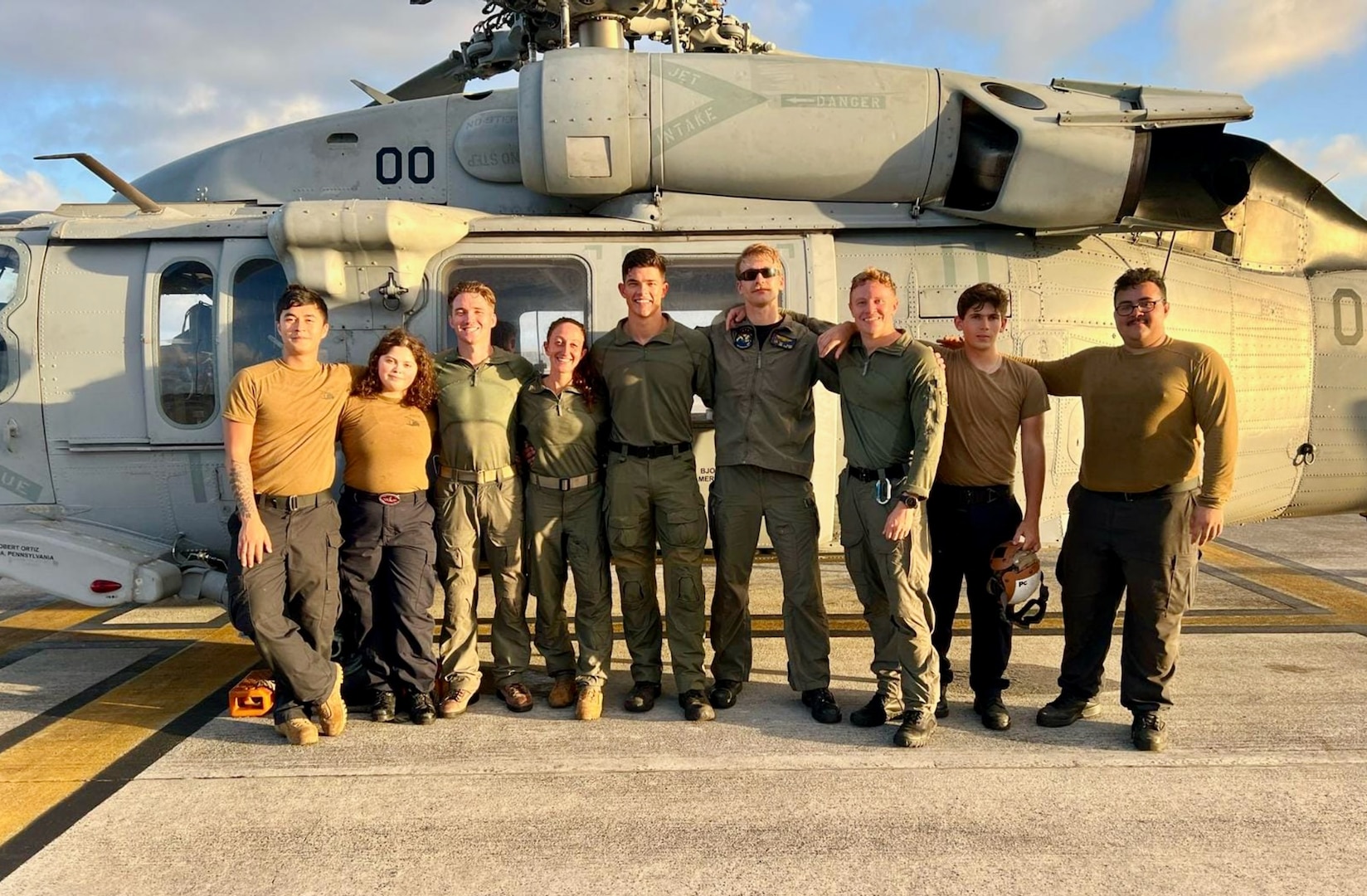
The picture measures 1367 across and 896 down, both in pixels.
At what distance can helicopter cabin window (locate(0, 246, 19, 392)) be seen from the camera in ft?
16.5

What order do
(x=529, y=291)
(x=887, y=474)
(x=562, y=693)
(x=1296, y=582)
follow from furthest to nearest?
(x=1296, y=582)
(x=529, y=291)
(x=562, y=693)
(x=887, y=474)

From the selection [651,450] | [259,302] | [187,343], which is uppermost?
[259,302]

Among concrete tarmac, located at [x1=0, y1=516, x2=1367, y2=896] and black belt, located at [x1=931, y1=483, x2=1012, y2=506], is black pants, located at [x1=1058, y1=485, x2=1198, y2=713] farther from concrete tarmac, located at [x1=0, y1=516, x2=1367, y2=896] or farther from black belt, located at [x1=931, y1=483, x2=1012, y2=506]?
black belt, located at [x1=931, y1=483, x2=1012, y2=506]

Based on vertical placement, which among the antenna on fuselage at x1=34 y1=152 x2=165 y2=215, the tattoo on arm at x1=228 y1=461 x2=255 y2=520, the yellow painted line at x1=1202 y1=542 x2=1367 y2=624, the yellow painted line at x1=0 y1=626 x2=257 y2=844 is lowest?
the yellow painted line at x1=1202 y1=542 x2=1367 y2=624

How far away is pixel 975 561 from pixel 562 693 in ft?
6.67

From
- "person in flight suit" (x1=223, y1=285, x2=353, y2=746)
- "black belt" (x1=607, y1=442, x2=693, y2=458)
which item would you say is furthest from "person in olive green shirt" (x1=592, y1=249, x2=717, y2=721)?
"person in flight suit" (x1=223, y1=285, x2=353, y2=746)

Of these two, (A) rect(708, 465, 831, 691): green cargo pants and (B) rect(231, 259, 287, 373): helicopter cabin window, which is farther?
(B) rect(231, 259, 287, 373): helicopter cabin window

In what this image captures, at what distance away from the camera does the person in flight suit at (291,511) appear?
3775mm

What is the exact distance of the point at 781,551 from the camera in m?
4.09

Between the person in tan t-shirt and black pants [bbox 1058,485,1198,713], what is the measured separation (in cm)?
29

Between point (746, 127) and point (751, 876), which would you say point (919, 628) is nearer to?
point (751, 876)

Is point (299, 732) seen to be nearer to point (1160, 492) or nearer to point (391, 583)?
point (391, 583)

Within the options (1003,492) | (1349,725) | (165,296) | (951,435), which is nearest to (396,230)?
(165,296)

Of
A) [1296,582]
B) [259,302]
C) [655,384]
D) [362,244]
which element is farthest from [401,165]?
[1296,582]
